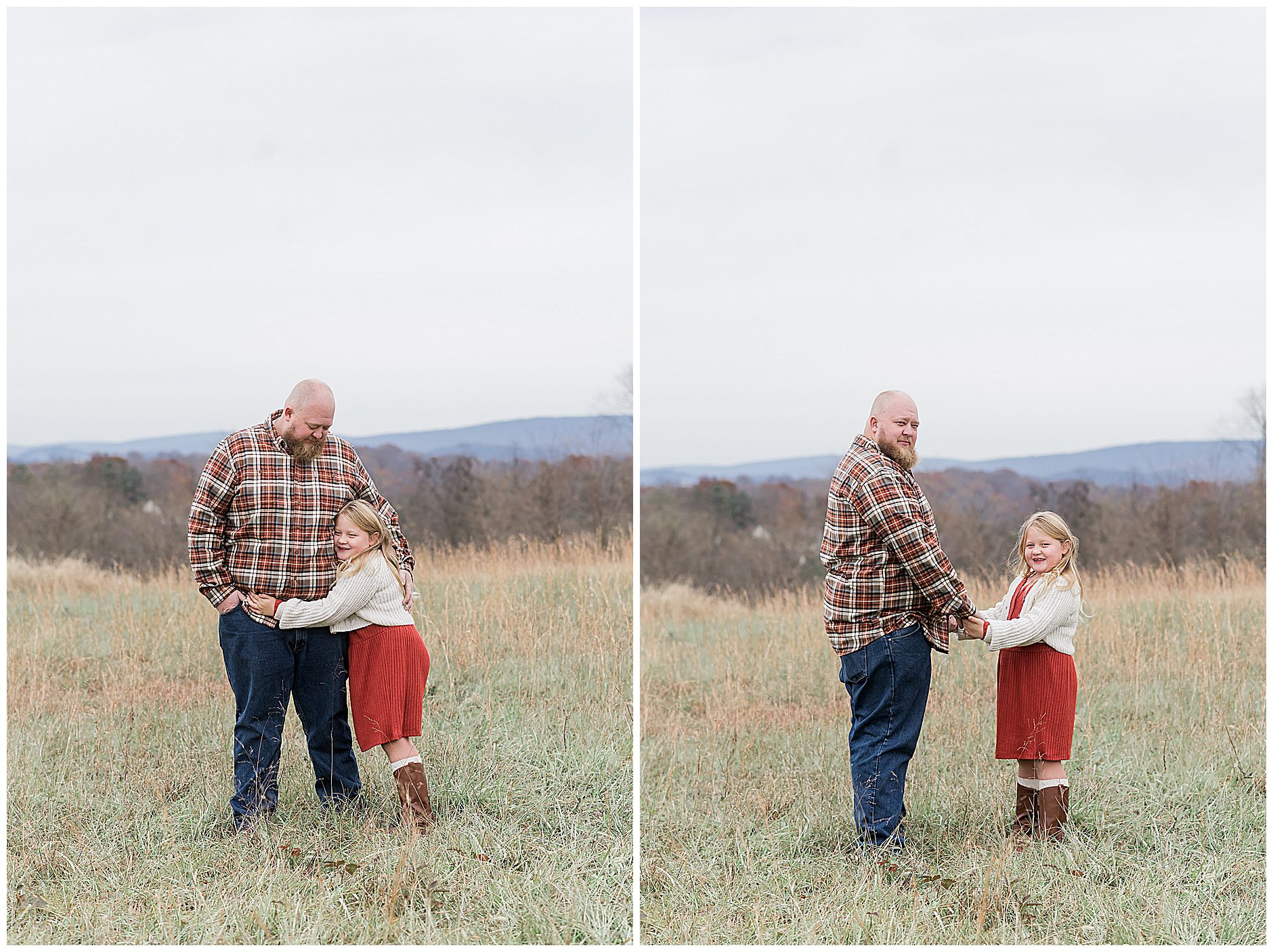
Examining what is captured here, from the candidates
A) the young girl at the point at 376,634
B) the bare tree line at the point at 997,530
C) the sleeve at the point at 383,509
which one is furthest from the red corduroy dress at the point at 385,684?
the bare tree line at the point at 997,530

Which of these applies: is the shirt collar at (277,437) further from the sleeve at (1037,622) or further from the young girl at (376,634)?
the sleeve at (1037,622)

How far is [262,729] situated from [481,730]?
1503mm

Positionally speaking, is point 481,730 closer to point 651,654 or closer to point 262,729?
point 262,729

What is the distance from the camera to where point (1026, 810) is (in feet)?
13.5

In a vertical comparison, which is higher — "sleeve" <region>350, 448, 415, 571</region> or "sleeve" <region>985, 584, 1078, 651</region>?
"sleeve" <region>350, 448, 415, 571</region>

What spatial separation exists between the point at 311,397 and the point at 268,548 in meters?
0.56

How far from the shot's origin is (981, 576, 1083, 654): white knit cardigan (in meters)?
3.83

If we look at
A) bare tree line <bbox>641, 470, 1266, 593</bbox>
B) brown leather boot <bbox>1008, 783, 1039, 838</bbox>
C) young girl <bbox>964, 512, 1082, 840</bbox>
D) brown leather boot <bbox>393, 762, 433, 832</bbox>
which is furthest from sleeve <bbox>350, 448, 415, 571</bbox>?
bare tree line <bbox>641, 470, 1266, 593</bbox>

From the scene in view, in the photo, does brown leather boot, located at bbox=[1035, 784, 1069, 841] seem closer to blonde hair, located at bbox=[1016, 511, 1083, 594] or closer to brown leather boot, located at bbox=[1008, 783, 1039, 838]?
brown leather boot, located at bbox=[1008, 783, 1039, 838]

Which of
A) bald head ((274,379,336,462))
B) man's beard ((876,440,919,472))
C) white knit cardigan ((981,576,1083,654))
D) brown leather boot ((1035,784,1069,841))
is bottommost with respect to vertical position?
brown leather boot ((1035,784,1069,841))

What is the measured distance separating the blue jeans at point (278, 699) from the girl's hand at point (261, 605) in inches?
2.0

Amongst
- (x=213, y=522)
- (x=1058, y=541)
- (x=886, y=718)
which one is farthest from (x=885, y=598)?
(x=213, y=522)

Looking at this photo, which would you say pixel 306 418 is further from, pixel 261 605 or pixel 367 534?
pixel 261 605

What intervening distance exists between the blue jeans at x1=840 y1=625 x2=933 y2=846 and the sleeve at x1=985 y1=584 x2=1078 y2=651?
0.24 meters
